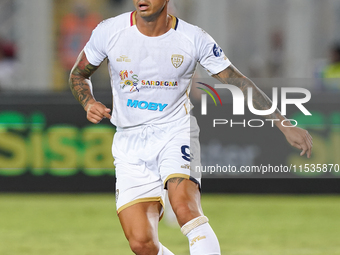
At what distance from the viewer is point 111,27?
4465mm

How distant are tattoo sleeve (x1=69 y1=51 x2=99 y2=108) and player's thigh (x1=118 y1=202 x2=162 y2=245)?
2.60 ft

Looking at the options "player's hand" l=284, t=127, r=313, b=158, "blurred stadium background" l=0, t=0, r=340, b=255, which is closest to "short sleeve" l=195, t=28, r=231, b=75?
"player's hand" l=284, t=127, r=313, b=158

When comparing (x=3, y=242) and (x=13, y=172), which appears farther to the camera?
(x=13, y=172)

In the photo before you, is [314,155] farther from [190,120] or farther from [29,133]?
[190,120]

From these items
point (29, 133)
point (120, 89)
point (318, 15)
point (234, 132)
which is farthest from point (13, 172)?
point (318, 15)

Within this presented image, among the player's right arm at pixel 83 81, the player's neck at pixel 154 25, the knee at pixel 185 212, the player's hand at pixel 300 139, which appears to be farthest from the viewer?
the player's right arm at pixel 83 81

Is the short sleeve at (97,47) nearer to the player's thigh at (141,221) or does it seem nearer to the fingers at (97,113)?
the fingers at (97,113)

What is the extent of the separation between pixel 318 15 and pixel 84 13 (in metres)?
7.46

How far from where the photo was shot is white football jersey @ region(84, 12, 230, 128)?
4379 mm

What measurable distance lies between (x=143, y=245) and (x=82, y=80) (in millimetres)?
1238

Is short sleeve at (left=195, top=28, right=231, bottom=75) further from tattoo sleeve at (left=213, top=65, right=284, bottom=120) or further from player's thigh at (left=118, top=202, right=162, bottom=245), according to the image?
player's thigh at (left=118, top=202, right=162, bottom=245)

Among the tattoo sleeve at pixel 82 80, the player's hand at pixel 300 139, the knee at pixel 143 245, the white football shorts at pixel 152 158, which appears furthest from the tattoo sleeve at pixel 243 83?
the knee at pixel 143 245

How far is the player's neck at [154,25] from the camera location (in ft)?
14.4

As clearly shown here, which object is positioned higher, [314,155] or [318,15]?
[318,15]
